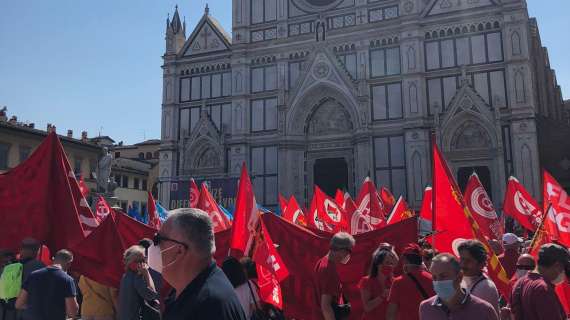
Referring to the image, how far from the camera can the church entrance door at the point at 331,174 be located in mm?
31797

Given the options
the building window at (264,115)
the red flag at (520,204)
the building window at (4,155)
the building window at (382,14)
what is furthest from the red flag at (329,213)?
the building window at (4,155)

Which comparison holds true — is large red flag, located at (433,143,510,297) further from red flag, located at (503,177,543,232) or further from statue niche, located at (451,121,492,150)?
statue niche, located at (451,121,492,150)

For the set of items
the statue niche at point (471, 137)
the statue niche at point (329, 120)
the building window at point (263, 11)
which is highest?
the building window at point (263, 11)

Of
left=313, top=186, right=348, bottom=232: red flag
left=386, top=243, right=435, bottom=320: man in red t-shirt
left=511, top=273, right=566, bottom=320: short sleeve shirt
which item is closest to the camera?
left=511, top=273, right=566, bottom=320: short sleeve shirt

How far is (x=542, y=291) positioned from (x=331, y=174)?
90.7 ft

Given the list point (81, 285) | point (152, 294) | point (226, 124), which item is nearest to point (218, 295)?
point (152, 294)

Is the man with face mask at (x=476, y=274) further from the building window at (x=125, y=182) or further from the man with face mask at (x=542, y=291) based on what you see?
the building window at (x=125, y=182)

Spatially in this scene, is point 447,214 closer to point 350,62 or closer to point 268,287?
point 268,287

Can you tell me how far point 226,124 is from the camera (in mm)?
34531

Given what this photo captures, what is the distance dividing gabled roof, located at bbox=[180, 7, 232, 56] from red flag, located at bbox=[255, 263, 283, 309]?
31318 mm

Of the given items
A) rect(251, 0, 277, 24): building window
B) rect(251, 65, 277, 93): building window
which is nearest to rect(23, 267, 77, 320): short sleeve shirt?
rect(251, 65, 277, 93): building window

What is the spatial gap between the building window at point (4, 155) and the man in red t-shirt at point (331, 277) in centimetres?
3946

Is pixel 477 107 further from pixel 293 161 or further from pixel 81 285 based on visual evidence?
pixel 81 285

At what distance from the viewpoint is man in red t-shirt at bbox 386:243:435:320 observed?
4.95 m
